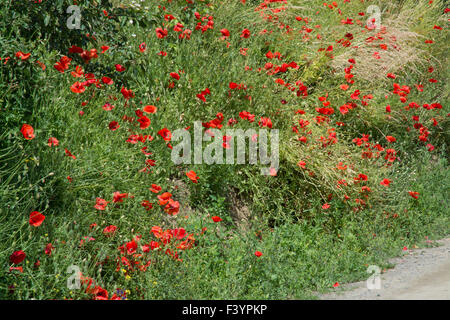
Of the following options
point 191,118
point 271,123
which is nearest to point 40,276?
point 191,118

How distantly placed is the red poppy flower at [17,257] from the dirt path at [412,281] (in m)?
1.99

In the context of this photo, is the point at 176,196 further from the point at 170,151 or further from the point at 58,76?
the point at 58,76

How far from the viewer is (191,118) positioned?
15.8 feet

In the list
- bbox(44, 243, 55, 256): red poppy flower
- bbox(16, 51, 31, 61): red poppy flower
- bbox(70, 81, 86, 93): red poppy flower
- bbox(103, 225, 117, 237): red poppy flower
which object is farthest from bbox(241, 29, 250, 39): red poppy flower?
bbox(44, 243, 55, 256): red poppy flower

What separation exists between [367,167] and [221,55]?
71.4 inches

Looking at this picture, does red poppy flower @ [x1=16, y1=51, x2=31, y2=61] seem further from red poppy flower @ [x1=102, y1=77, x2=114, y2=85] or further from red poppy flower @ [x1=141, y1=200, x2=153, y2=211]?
red poppy flower @ [x1=141, y1=200, x2=153, y2=211]

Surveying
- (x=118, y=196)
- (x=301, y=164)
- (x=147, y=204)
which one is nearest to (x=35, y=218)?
(x=118, y=196)

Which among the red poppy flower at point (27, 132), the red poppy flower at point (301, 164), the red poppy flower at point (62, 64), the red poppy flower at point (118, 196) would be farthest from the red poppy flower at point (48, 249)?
the red poppy flower at point (301, 164)

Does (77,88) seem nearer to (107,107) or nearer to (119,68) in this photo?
(107,107)

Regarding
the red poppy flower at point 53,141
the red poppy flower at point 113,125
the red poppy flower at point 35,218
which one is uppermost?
the red poppy flower at point 113,125
